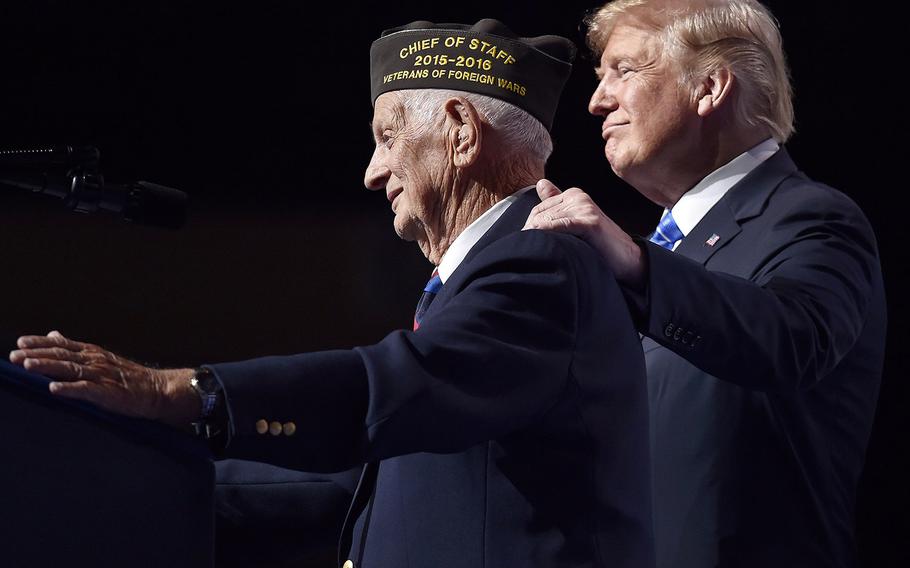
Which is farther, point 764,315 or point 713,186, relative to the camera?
point 713,186

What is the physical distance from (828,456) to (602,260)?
0.56 metres

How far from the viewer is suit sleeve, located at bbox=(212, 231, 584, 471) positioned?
94cm

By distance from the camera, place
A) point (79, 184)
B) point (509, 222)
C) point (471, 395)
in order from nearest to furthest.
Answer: point (471, 395) → point (79, 184) → point (509, 222)

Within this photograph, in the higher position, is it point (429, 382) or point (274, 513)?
point (429, 382)

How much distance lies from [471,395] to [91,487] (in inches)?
11.5

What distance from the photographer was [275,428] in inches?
36.9

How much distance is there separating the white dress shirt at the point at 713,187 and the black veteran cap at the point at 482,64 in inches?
12.9

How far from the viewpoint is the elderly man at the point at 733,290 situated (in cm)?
132

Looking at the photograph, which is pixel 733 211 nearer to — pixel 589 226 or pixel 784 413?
pixel 784 413

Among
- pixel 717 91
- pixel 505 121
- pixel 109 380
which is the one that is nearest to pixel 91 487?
pixel 109 380

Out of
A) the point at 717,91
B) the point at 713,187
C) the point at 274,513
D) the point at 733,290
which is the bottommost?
the point at 274,513

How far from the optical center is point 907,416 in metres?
2.77

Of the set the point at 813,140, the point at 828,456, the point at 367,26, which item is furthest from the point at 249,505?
the point at 813,140

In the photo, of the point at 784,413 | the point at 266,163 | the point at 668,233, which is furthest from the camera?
the point at 266,163
